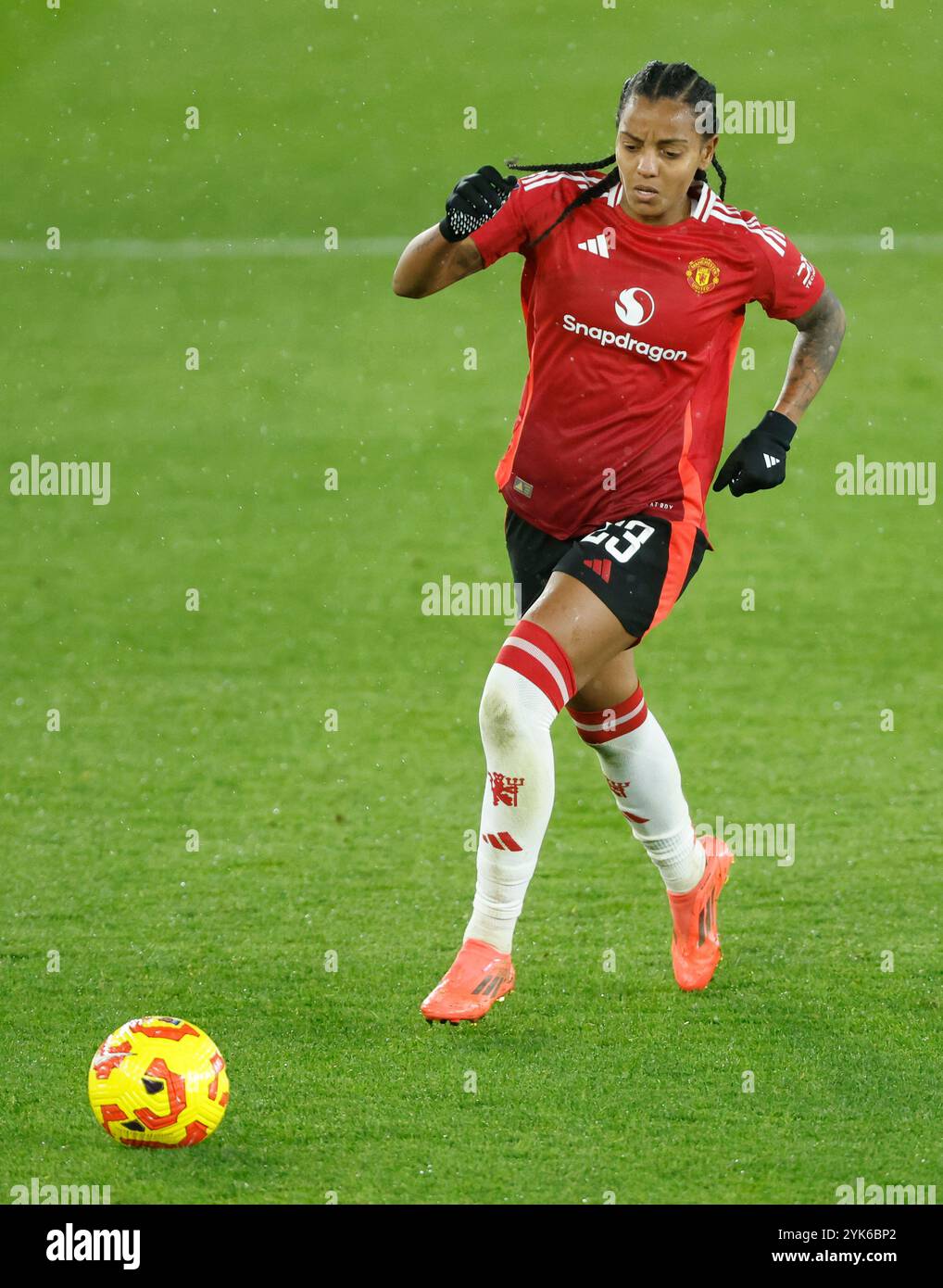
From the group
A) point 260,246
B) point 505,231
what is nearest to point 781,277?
point 505,231

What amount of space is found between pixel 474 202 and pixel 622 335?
1.89ft

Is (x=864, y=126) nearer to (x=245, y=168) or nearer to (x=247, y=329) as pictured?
(x=245, y=168)

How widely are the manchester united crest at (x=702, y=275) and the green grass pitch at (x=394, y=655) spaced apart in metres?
Result: 1.87

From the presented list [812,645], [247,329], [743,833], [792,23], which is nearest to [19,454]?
[247,329]

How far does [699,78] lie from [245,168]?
14.5 metres

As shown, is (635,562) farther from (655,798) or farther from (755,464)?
(655,798)

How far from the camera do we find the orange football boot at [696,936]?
16.2ft

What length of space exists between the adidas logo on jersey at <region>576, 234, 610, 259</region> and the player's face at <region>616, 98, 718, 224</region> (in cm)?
12

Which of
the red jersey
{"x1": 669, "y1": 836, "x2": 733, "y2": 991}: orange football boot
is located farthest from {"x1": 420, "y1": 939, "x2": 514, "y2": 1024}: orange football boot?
the red jersey

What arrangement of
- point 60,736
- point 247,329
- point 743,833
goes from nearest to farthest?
1. point 743,833
2. point 60,736
3. point 247,329

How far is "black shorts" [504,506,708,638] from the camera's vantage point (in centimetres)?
454

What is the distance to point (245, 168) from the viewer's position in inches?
721

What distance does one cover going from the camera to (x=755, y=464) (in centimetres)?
479

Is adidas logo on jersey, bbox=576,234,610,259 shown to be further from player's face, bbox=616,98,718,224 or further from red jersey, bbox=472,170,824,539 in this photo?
player's face, bbox=616,98,718,224
